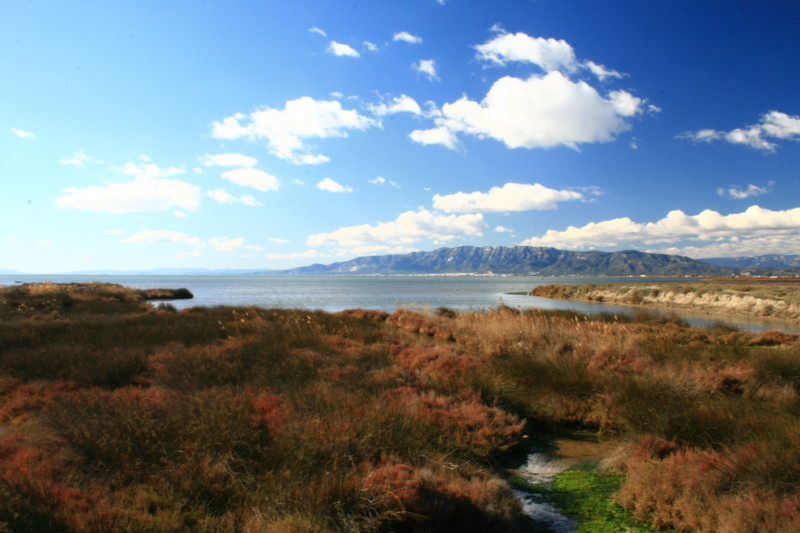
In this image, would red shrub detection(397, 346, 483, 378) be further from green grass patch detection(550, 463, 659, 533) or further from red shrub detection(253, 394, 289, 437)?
red shrub detection(253, 394, 289, 437)

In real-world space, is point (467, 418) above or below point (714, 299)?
above

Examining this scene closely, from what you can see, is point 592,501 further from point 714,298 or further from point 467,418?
point 714,298

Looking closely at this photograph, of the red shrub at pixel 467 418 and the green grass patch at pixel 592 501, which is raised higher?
the red shrub at pixel 467 418

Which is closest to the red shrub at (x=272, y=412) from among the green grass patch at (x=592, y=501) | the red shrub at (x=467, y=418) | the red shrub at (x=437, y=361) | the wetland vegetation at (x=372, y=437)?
the wetland vegetation at (x=372, y=437)

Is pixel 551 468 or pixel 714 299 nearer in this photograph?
pixel 551 468

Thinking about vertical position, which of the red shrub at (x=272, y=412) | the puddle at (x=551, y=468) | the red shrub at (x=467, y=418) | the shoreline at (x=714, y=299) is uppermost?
the red shrub at (x=272, y=412)

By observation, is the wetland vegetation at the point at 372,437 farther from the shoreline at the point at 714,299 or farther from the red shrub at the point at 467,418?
the shoreline at the point at 714,299

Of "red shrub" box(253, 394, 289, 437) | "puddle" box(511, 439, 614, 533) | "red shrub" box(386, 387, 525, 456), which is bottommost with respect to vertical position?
"puddle" box(511, 439, 614, 533)

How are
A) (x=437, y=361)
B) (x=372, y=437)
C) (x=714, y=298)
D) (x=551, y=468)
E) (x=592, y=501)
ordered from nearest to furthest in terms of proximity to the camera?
(x=592, y=501), (x=372, y=437), (x=551, y=468), (x=437, y=361), (x=714, y=298)

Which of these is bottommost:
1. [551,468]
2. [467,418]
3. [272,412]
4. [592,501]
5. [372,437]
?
[551,468]

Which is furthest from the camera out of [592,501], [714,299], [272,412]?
[714,299]

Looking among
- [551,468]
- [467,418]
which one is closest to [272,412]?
[467,418]

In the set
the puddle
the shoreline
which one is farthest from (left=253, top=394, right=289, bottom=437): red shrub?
the shoreline

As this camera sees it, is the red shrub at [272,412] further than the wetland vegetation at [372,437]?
Yes
